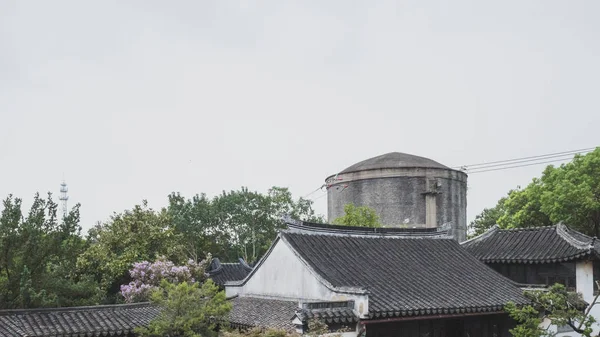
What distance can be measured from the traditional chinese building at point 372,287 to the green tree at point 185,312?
1554mm

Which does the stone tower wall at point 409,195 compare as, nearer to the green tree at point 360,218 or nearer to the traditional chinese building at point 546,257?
the green tree at point 360,218

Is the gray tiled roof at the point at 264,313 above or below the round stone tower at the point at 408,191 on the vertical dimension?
below

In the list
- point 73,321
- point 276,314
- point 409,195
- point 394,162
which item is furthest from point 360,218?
point 73,321

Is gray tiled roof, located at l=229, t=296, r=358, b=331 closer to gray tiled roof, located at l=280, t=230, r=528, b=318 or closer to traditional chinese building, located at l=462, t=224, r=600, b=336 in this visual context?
gray tiled roof, located at l=280, t=230, r=528, b=318

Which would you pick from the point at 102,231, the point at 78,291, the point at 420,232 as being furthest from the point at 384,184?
the point at 78,291

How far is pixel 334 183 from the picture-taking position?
117ft

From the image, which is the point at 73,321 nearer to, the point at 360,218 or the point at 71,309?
the point at 71,309

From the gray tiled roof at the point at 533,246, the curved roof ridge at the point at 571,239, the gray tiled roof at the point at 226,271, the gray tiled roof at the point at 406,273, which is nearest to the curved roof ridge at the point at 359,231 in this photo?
the gray tiled roof at the point at 406,273

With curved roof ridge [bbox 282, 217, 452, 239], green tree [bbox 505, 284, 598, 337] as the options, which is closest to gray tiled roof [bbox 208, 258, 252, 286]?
curved roof ridge [bbox 282, 217, 452, 239]

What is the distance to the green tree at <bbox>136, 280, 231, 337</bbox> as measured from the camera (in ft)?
43.5

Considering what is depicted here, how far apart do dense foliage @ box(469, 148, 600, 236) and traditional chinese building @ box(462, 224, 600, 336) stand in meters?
8.80

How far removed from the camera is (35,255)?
53.7ft

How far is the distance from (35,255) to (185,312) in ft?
18.6

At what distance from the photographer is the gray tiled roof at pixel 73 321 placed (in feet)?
43.1
